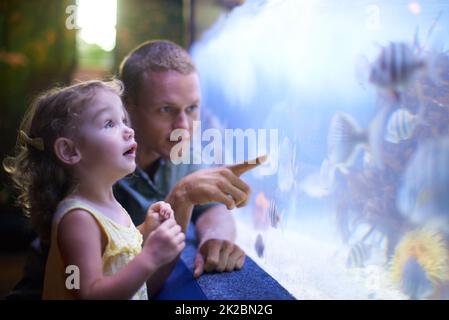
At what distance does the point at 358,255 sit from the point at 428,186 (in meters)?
0.22

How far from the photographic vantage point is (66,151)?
4.14ft

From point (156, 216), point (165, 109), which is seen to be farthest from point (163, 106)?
point (156, 216)

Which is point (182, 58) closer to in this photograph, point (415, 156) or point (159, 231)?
point (159, 231)

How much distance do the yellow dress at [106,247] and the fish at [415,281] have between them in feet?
1.91

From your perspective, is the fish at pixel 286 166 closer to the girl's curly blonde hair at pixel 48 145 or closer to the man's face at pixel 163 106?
the man's face at pixel 163 106

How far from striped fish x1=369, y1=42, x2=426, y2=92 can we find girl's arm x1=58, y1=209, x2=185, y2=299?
614 millimetres

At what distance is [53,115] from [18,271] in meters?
0.59

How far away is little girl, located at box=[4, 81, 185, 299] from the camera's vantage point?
1.17 metres

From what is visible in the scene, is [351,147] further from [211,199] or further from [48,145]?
[48,145]

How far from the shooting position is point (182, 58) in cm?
155

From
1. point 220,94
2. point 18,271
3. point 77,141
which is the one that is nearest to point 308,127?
point 220,94

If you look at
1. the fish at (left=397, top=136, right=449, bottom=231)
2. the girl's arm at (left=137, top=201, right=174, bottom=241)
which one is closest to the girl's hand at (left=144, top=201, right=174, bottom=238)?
the girl's arm at (left=137, top=201, right=174, bottom=241)

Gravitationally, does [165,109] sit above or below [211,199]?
above

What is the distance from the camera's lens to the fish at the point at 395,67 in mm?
1231
